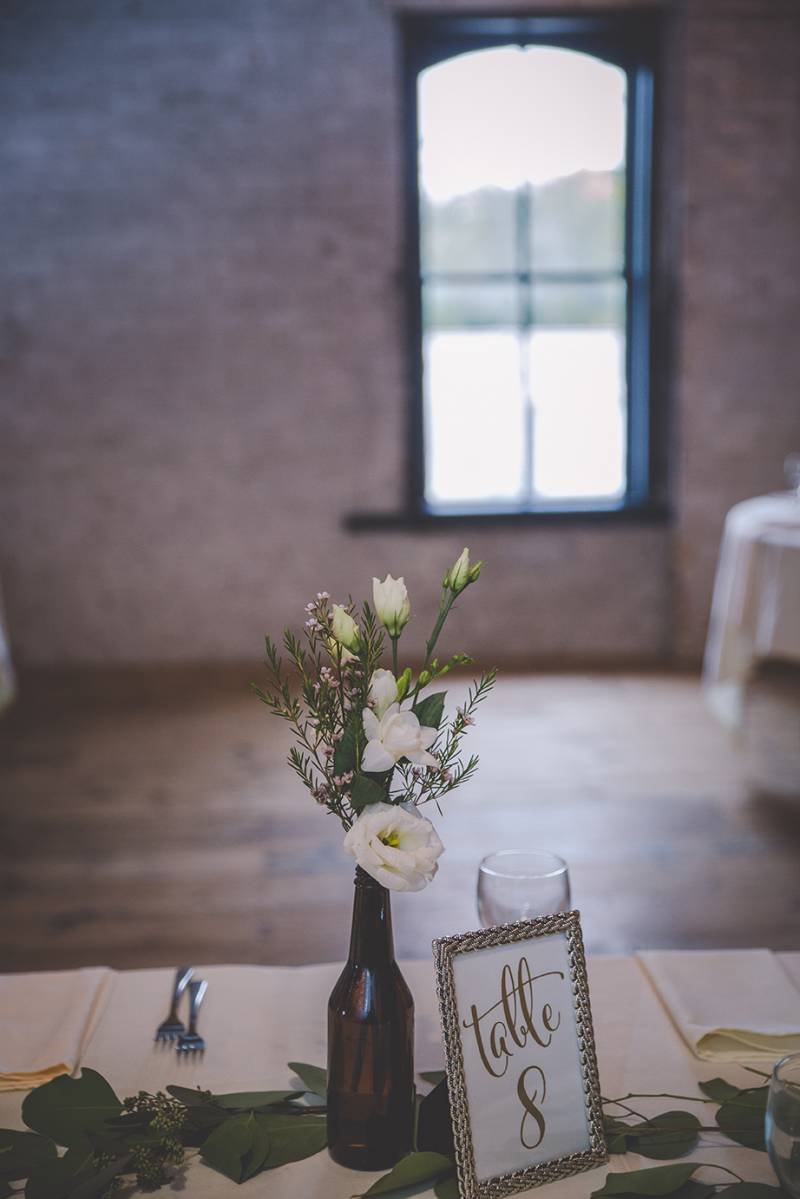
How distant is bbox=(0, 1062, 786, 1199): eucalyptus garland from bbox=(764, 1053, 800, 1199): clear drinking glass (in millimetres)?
35

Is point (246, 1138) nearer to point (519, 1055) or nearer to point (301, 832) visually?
point (519, 1055)

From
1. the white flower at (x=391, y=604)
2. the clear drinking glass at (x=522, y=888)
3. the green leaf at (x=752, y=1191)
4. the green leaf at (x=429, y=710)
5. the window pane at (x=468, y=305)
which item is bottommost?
the green leaf at (x=752, y=1191)

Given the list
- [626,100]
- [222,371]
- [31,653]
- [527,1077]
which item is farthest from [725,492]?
[527,1077]

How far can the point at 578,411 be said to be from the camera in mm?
5105

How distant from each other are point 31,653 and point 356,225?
89.4 inches

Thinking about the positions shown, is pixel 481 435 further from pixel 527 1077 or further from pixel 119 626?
pixel 527 1077

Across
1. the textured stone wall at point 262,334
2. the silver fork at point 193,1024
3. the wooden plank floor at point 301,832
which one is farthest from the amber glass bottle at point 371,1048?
the textured stone wall at point 262,334

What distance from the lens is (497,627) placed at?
512 cm

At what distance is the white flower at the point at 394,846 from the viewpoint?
0.74 metres

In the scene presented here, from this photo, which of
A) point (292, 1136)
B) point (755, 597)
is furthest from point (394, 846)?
point (755, 597)

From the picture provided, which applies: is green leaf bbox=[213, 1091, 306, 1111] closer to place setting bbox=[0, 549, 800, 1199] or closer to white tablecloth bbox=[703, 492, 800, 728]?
place setting bbox=[0, 549, 800, 1199]

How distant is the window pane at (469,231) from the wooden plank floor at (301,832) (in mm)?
1851

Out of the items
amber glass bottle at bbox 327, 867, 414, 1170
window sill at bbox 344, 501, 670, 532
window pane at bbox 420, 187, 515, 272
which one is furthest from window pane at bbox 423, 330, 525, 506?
amber glass bottle at bbox 327, 867, 414, 1170

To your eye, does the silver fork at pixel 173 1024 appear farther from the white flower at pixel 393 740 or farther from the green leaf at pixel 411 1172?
the white flower at pixel 393 740
